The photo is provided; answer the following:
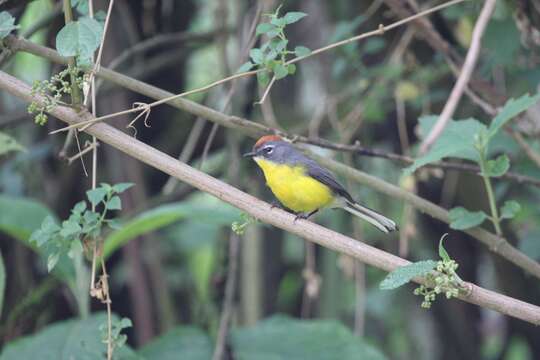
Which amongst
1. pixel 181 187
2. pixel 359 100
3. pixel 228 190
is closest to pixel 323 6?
pixel 359 100

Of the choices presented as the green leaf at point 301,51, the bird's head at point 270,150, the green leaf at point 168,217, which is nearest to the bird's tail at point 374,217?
the bird's head at point 270,150

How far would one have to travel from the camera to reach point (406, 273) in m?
1.92

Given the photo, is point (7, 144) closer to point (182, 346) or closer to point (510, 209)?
point (182, 346)

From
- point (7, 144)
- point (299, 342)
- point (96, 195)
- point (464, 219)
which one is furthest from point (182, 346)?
point (464, 219)

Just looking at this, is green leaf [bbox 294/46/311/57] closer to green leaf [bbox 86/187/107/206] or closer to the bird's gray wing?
green leaf [bbox 86/187/107/206]

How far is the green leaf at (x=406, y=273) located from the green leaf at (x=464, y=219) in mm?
696

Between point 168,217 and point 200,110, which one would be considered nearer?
point 200,110

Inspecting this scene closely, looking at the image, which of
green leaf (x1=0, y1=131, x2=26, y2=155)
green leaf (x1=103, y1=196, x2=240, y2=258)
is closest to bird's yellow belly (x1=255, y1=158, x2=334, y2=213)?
green leaf (x1=103, y1=196, x2=240, y2=258)

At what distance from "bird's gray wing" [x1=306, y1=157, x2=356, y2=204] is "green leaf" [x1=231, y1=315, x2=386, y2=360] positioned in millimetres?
592

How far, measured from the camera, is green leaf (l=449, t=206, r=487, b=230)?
2615 mm

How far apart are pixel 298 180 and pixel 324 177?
0.13 m

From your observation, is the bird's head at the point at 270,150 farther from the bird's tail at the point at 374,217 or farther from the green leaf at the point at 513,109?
the green leaf at the point at 513,109

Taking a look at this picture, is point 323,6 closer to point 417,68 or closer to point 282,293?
point 417,68

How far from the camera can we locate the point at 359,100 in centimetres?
450
